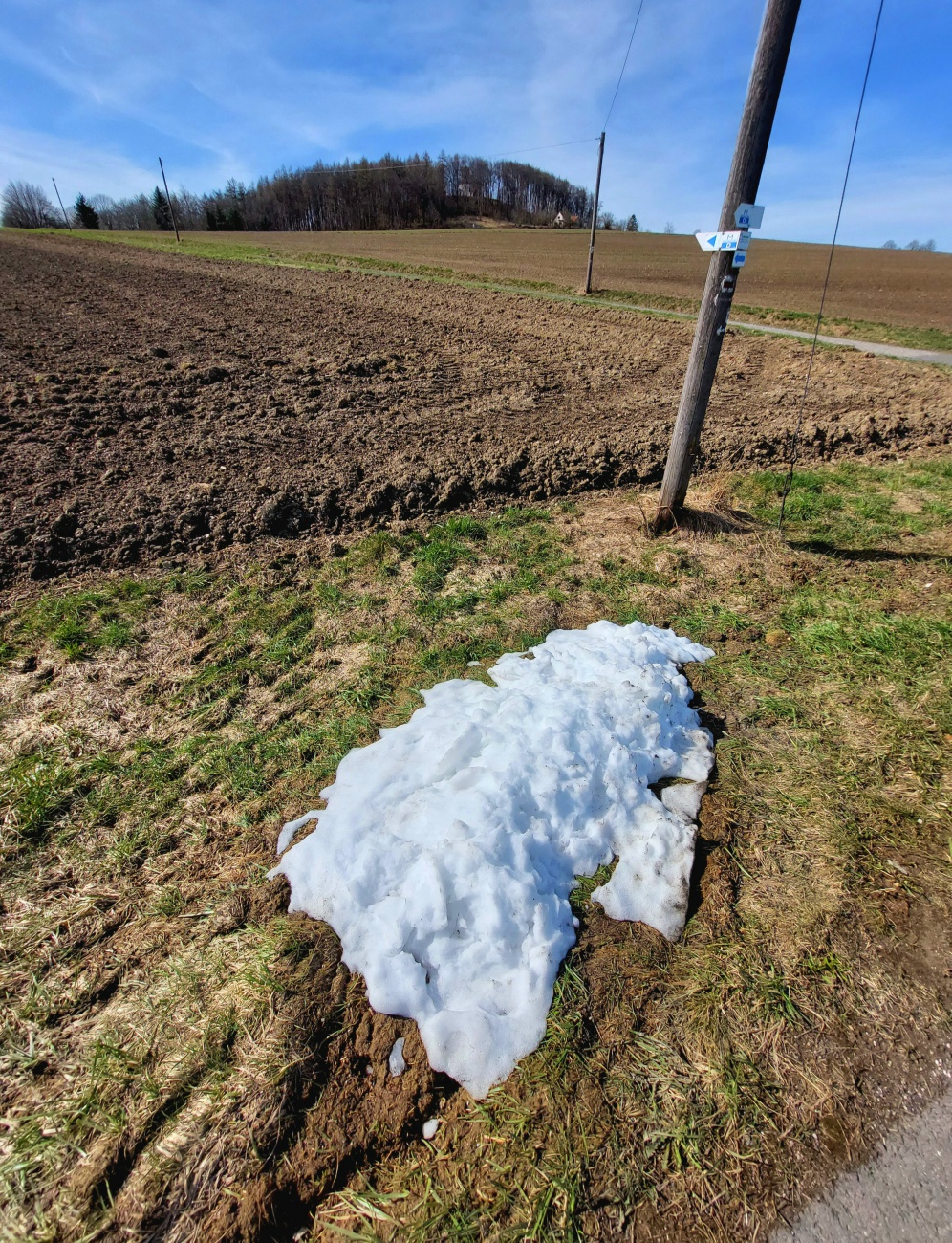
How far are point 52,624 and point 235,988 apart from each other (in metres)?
2.86

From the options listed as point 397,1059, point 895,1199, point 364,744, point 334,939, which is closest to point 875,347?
point 364,744

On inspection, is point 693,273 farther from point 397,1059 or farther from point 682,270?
point 397,1059

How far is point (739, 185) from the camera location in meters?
3.77

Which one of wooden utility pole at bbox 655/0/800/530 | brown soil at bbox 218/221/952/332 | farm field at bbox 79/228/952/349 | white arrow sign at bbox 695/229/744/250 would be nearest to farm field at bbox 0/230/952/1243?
wooden utility pole at bbox 655/0/800/530

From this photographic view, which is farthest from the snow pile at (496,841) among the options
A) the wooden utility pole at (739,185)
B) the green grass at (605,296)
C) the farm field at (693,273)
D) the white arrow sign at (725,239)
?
the farm field at (693,273)

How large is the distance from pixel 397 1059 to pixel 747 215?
489 centimetres

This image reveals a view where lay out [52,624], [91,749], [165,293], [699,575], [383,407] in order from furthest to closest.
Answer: [165,293]
[383,407]
[699,575]
[52,624]
[91,749]

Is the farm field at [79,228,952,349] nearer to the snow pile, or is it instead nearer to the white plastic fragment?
the snow pile

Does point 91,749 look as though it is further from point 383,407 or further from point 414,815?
point 383,407

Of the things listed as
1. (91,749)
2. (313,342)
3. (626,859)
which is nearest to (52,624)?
(91,749)

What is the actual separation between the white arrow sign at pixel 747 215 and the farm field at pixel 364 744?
6.98ft

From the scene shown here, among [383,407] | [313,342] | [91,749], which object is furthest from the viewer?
[313,342]

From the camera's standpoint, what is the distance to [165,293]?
52.1 feet

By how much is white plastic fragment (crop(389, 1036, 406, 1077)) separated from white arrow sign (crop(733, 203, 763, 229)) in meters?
4.81
